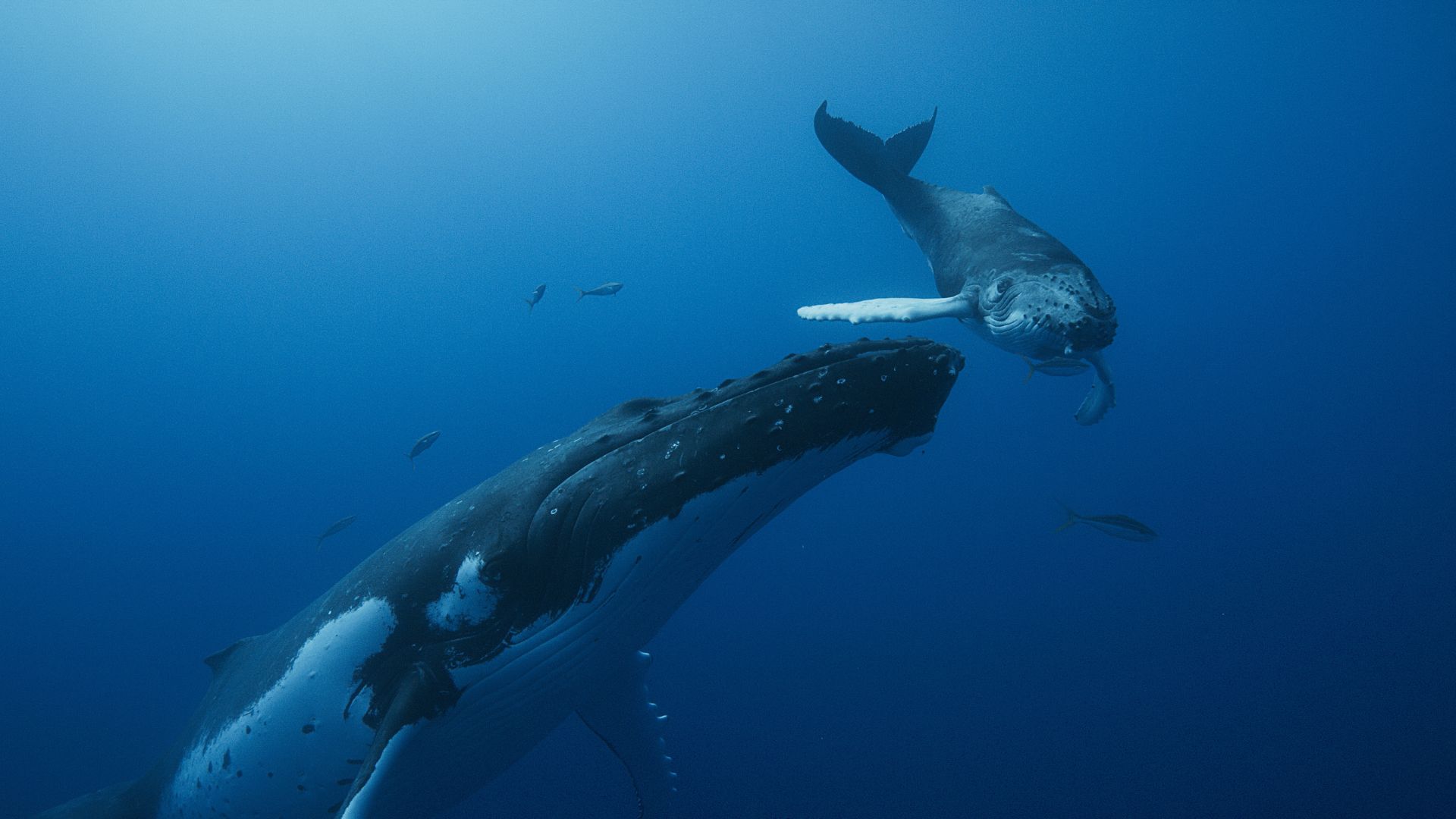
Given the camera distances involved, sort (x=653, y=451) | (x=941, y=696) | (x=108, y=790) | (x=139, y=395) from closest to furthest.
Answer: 1. (x=653, y=451)
2. (x=108, y=790)
3. (x=941, y=696)
4. (x=139, y=395)

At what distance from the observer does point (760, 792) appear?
1388cm

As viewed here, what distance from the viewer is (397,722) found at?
2402 millimetres

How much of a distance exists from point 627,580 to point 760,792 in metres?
13.6

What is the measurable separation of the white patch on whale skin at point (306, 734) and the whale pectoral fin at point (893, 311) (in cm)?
457

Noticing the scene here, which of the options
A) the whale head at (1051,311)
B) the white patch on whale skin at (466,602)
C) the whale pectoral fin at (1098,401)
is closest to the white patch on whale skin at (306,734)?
the white patch on whale skin at (466,602)

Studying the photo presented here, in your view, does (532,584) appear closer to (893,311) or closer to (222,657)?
(222,657)

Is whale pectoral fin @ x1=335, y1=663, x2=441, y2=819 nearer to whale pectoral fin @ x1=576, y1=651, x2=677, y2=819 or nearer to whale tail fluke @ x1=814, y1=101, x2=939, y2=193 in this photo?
whale pectoral fin @ x1=576, y1=651, x2=677, y2=819

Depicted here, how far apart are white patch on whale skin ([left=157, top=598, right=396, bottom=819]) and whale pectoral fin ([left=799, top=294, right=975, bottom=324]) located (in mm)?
4566

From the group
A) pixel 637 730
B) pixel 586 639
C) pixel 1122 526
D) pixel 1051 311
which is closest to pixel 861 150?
pixel 1051 311

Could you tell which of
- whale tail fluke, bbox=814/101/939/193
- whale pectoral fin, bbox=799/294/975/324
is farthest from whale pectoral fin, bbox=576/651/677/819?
whale tail fluke, bbox=814/101/939/193

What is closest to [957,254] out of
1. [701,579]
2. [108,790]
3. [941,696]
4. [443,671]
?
[701,579]

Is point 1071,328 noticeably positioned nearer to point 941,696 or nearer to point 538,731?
point 538,731

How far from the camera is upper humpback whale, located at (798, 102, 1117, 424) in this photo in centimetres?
610

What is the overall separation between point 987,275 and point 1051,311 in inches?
40.6
